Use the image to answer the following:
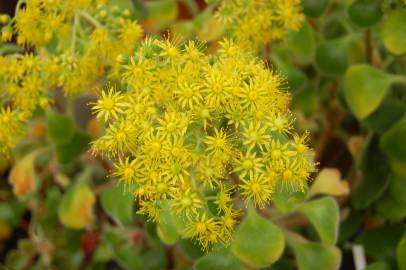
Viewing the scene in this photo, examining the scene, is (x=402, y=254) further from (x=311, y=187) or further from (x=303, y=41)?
(x=303, y=41)

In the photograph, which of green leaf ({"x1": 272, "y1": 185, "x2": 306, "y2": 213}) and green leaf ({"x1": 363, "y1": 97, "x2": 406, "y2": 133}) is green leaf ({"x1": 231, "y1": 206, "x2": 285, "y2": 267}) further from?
green leaf ({"x1": 363, "y1": 97, "x2": 406, "y2": 133})

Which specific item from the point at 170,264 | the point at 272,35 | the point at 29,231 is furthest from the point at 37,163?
the point at 272,35

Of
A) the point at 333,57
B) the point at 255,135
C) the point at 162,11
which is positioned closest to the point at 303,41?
the point at 333,57

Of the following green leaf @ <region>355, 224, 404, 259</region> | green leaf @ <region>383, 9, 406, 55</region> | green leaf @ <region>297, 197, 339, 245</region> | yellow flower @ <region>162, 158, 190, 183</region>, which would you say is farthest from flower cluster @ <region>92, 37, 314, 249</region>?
green leaf @ <region>355, 224, 404, 259</region>

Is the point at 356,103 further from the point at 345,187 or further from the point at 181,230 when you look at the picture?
the point at 181,230

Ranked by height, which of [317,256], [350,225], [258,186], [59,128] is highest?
[258,186]

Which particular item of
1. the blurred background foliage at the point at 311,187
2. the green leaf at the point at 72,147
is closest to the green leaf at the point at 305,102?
the blurred background foliage at the point at 311,187

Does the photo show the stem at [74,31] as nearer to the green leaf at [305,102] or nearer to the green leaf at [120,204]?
the green leaf at [120,204]
